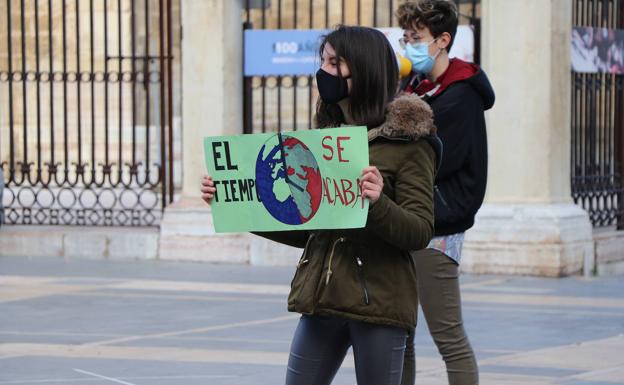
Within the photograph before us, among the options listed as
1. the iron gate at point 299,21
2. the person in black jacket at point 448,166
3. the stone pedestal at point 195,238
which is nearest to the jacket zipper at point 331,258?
the person in black jacket at point 448,166

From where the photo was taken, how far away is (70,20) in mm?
21094

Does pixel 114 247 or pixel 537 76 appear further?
pixel 114 247

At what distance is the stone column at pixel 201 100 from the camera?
1323 centimetres

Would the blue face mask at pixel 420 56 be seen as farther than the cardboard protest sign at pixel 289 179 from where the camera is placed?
Yes

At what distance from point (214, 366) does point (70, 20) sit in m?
14.1

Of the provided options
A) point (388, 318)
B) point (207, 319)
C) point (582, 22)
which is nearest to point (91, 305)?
point (207, 319)

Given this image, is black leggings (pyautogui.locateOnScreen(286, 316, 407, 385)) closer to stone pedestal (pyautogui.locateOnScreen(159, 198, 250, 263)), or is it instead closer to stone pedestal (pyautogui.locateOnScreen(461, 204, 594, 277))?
stone pedestal (pyautogui.locateOnScreen(461, 204, 594, 277))

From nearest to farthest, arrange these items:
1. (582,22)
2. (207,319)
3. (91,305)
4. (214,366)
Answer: (214,366) → (207,319) → (91,305) → (582,22)

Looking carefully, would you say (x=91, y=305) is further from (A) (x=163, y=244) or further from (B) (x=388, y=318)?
(B) (x=388, y=318)

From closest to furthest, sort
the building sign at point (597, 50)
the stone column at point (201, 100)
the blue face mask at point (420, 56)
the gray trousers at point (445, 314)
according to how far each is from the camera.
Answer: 1. the gray trousers at point (445, 314)
2. the blue face mask at point (420, 56)
3. the building sign at point (597, 50)
4. the stone column at point (201, 100)

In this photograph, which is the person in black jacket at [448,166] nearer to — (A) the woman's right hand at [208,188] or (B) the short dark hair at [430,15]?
(B) the short dark hair at [430,15]

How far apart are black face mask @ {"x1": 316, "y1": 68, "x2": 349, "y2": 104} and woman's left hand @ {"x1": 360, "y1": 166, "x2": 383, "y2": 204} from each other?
277 mm

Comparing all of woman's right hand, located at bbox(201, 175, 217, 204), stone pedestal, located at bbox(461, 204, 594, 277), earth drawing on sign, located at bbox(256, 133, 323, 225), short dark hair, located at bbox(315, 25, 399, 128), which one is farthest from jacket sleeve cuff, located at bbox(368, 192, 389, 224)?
stone pedestal, located at bbox(461, 204, 594, 277)

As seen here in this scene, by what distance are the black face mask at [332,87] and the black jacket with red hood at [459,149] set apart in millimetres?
1263
